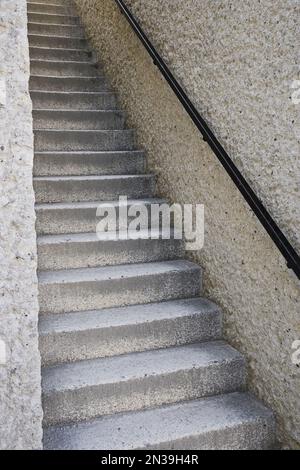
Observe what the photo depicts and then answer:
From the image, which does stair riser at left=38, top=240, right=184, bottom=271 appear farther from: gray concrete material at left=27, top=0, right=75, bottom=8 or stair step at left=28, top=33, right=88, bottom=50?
gray concrete material at left=27, top=0, right=75, bottom=8

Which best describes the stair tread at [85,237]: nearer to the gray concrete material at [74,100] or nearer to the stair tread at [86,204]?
the stair tread at [86,204]

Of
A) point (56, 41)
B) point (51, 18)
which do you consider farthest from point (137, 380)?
point (51, 18)

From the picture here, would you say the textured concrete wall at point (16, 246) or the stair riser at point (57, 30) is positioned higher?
the stair riser at point (57, 30)

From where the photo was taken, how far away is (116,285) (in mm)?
2246

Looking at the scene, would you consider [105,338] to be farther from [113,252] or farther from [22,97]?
[22,97]

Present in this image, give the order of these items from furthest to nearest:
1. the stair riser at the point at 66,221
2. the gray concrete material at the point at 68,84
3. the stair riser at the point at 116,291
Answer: the gray concrete material at the point at 68,84 → the stair riser at the point at 66,221 → the stair riser at the point at 116,291

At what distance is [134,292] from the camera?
2.29m

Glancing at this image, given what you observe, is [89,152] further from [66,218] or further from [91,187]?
[66,218]

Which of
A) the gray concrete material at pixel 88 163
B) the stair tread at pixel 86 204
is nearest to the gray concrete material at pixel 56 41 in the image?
the gray concrete material at pixel 88 163

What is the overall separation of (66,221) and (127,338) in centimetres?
86

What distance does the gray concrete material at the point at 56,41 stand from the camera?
13.2 ft

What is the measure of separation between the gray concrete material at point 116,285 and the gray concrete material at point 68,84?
1936mm

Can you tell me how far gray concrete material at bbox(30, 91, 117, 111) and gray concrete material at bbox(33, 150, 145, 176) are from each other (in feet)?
2.29

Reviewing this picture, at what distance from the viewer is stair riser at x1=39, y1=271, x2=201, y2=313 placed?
2135mm
